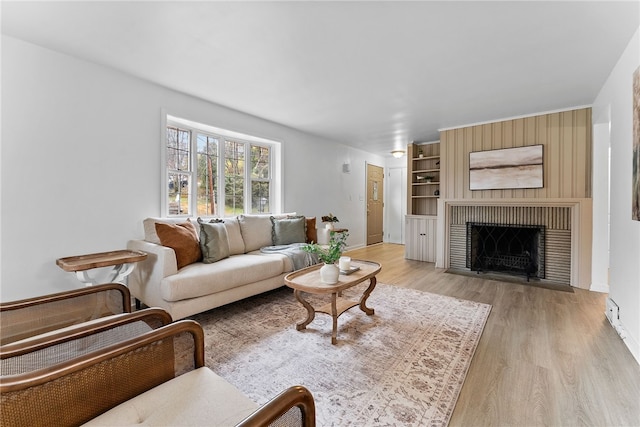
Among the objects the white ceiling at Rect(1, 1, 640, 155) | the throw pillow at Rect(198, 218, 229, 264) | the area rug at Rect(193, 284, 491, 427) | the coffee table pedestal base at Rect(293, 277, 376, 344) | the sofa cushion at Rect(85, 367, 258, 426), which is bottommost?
the area rug at Rect(193, 284, 491, 427)

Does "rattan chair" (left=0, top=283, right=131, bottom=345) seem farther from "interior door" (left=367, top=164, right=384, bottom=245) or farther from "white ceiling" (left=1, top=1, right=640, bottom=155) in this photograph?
"interior door" (left=367, top=164, right=384, bottom=245)

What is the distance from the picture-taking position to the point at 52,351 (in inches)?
42.6

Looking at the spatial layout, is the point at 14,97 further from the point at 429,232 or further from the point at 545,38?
the point at 429,232

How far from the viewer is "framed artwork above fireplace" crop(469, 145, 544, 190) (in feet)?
12.8

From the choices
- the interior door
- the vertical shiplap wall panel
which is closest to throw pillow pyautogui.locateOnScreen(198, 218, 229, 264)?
the vertical shiplap wall panel

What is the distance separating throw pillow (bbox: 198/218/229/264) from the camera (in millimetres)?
2865

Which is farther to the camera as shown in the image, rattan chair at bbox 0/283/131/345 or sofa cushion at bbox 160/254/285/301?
sofa cushion at bbox 160/254/285/301

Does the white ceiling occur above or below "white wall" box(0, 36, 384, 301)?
above

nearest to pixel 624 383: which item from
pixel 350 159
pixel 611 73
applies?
pixel 611 73

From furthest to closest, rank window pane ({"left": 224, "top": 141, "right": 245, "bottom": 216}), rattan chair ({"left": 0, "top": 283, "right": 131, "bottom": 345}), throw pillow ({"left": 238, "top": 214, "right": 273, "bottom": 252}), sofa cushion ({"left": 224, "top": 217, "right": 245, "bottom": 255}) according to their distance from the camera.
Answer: window pane ({"left": 224, "top": 141, "right": 245, "bottom": 216}) < throw pillow ({"left": 238, "top": 214, "right": 273, "bottom": 252}) < sofa cushion ({"left": 224, "top": 217, "right": 245, "bottom": 255}) < rattan chair ({"left": 0, "top": 283, "right": 131, "bottom": 345})

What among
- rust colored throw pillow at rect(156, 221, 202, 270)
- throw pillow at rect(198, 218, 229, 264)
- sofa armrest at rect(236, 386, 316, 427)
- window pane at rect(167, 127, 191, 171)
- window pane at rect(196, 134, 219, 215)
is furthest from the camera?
window pane at rect(196, 134, 219, 215)

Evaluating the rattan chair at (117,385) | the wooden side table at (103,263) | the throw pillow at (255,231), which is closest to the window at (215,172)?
the throw pillow at (255,231)

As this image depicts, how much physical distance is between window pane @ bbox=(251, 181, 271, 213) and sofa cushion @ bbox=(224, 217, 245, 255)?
Result: 0.88 metres

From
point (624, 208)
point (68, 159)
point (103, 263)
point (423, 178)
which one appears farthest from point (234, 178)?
point (624, 208)
